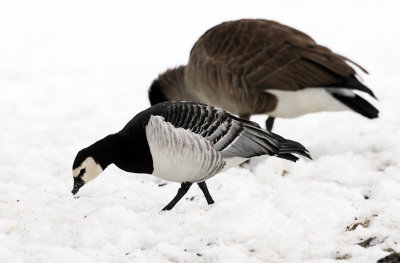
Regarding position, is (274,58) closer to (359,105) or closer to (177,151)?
(359,105)

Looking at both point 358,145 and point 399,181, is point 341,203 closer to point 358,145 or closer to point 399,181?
point 399,181

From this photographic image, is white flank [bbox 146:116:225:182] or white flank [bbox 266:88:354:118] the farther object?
white flank [bbox 266:88:354:118]

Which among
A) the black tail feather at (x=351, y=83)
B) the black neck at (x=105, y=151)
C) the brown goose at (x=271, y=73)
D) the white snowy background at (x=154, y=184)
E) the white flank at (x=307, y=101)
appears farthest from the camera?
the white flank at (x=307, y=101)

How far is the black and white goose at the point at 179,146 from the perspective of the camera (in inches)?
230

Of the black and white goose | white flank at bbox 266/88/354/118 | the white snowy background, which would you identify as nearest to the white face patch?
the black and white goose

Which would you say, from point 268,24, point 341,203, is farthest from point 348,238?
point 268,24

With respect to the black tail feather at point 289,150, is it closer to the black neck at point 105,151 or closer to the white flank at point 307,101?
the black neck at point 105,151

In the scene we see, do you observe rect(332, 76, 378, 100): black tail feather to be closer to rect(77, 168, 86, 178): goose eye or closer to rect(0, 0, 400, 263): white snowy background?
rect(0, 0, 400, 263): white snowy background

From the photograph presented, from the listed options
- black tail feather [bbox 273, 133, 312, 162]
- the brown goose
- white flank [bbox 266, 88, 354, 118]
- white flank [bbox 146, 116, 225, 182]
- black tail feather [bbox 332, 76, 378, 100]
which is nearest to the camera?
white flank [bbox 146, 116, 225, 182]

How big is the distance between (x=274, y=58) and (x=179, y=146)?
3.24 m

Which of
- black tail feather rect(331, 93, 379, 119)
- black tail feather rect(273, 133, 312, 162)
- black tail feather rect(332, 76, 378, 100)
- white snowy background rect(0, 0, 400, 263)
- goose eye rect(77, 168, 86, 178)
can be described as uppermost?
black tail feather rect(332, 76, 378, 100)

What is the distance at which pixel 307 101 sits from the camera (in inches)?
340

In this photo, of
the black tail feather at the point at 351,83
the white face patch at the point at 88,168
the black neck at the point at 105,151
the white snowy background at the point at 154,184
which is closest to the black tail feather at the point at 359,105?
the black tail feather at the point at 351,83

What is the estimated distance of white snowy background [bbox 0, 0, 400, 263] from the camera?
5.50 m
